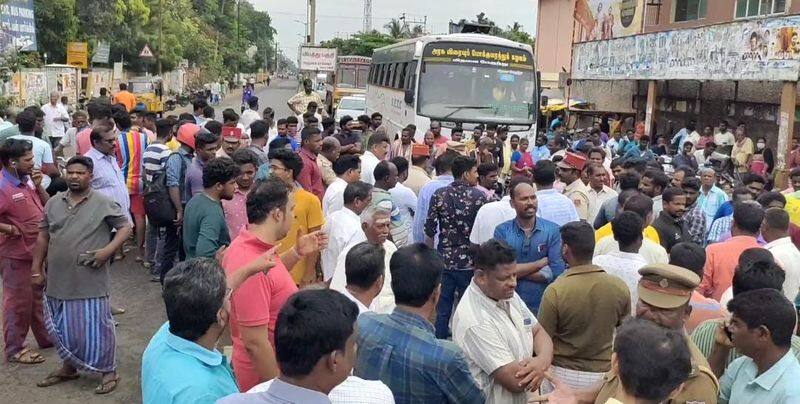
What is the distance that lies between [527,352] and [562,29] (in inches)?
1411

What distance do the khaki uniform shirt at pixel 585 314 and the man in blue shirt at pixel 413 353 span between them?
44.9 inches

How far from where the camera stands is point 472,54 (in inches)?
580

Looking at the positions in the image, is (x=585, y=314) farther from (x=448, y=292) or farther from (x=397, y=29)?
(x=397, y=29)

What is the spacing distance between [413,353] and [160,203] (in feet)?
18.0

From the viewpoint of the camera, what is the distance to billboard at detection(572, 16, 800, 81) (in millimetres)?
14117

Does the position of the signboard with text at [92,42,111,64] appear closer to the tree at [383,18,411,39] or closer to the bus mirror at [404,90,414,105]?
the bus mirror at [404,90,414,105]

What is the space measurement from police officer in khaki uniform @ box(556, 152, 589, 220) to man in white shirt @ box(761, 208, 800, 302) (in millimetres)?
2064

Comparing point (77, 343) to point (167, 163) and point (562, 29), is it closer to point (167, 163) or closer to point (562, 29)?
point (167, 163)

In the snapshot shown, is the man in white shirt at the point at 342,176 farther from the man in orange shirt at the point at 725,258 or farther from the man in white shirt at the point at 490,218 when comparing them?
the man in orange shirt at the point at 725,258

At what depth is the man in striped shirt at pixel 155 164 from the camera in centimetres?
788

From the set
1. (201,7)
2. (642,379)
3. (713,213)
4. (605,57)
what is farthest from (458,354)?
(201,7)

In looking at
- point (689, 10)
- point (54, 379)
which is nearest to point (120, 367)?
point (54, 379)

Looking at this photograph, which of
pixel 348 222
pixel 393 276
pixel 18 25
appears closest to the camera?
pixel 393 276

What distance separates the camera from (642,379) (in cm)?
241
